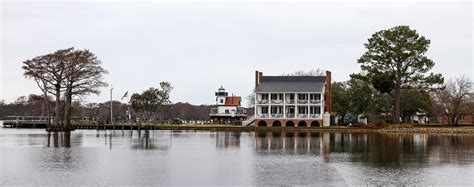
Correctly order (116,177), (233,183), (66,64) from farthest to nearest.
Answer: (66,64) < (116,177) < (233,183)

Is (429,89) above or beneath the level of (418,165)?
above

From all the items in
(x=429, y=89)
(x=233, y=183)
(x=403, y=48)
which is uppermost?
(x=403, y=48)

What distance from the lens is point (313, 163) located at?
3045 centimetres

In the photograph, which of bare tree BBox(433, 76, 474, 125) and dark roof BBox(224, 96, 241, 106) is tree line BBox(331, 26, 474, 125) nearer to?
bare tree BBox(433, 76, 474, 125)

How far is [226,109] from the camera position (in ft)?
403

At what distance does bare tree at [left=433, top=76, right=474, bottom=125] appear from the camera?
87125 millimetres

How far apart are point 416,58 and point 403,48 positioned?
224cm

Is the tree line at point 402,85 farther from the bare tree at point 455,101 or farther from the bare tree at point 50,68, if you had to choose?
the bare tree at point 50,68

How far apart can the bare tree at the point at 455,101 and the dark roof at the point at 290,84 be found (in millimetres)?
17885

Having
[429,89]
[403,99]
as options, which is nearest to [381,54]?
[429,89]

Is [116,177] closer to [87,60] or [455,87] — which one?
[87,60]

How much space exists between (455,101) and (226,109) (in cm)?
4848

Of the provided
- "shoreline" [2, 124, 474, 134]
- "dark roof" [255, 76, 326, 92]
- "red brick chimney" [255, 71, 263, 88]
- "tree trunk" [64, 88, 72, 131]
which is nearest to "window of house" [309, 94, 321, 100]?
"dark roof" [255, 76, 326, 92]

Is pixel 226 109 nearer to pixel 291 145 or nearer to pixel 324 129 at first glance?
pixel 324 129
